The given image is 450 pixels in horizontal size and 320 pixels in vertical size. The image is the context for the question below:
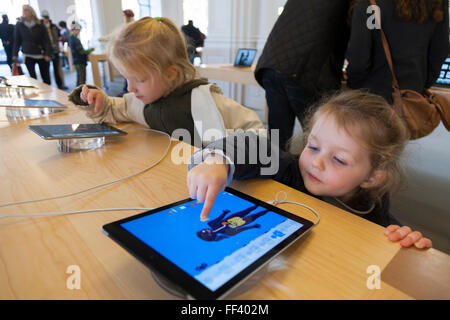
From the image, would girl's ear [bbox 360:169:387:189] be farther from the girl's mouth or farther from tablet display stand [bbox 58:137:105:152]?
tablet display stand [bbox 58:137:105:152]

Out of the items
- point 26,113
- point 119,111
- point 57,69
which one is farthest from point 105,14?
point 119,111

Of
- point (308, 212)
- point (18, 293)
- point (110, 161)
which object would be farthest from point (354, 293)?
point (110, 161)

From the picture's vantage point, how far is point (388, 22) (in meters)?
1.17

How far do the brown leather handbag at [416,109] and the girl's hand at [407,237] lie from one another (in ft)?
2.95

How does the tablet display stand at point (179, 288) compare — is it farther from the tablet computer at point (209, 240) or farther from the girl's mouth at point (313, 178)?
the girl's mouth at point (313, 178)

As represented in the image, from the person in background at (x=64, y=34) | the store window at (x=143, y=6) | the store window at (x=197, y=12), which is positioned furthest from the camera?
the person in background at (x=64, y=34)

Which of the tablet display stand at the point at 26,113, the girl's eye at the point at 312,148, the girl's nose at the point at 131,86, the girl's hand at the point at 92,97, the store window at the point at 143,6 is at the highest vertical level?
the store window at the point at 143,6

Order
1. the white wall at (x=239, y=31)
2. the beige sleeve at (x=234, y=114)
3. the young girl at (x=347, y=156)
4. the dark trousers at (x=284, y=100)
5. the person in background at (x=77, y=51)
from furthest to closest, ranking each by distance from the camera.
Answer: the person in background at (x=77, y=51) → the white wall at (x=239, y=31) → the dark trousers at (x=284, y=100) → the beige sleeve at (x=234, y=114) → the young girl at (x=347, y=156)

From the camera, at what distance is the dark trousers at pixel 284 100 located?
1454 millimetres

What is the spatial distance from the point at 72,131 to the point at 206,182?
20.9 inches

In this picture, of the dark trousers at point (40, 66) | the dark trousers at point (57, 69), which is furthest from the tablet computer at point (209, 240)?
the dark trousers at point (57, 69)

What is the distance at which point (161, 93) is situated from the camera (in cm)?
109

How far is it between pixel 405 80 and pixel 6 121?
1.60 meters

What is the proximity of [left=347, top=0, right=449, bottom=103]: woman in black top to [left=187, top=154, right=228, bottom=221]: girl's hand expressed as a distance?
104 centimetres
